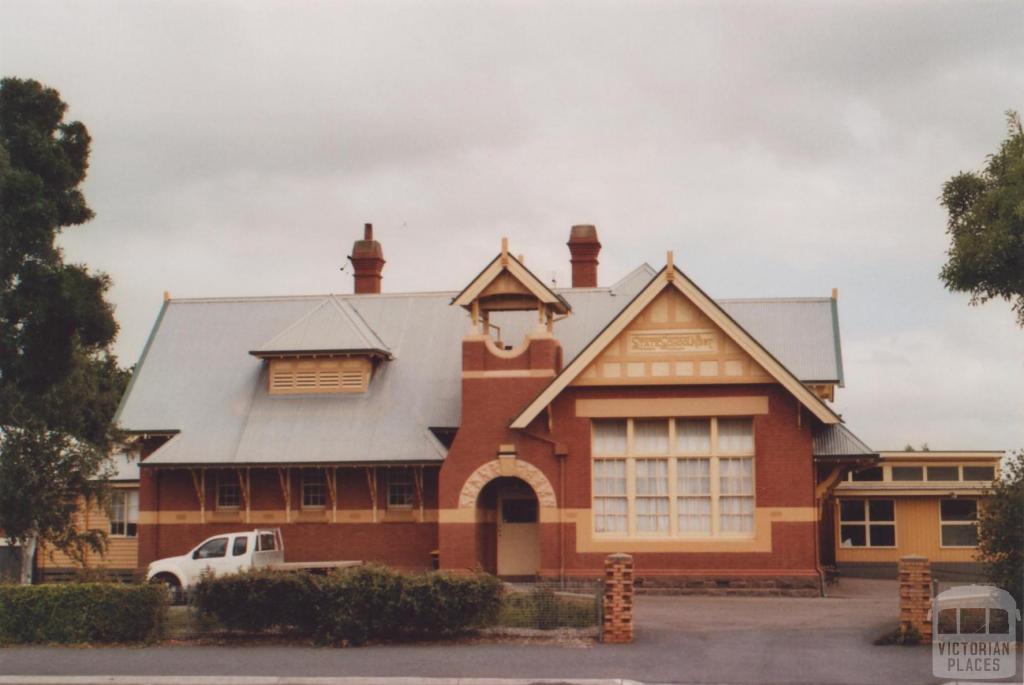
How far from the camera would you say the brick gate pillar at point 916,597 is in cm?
2034

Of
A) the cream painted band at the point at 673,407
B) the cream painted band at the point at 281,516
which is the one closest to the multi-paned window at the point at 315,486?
the cream painted band at the point at 281,516

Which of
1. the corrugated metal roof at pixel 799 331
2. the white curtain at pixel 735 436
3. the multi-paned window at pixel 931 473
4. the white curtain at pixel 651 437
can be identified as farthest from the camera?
the multi-paned window at pixel 931 473

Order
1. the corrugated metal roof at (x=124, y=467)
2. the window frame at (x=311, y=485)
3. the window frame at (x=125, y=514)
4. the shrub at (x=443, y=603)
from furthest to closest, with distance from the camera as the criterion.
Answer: the window frame at (x=125, y=514) → the corrugated metal roof at (x=124, y=467) → the window frame at (x=311, y=485) → the shrub at (x=443, y=603)

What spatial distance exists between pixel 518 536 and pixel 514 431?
3395mm

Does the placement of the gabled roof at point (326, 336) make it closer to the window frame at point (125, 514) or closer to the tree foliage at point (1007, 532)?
the window frame at point (125, 514)

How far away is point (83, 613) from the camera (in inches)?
846

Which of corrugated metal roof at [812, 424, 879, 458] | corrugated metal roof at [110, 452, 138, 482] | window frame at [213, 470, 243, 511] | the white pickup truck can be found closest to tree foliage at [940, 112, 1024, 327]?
corrugated metal roof at [812, 424, 879, 458]

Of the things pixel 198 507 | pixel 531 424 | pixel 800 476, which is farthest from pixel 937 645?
pixel 198 507

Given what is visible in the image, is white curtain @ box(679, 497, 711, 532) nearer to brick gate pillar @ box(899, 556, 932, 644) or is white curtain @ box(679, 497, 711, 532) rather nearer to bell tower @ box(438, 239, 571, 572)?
bell tower @ box(438, 239, 571, 572)

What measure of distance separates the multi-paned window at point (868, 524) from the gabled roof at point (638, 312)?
10.8 m

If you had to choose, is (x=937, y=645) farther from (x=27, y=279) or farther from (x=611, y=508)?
(x=27, y=279)

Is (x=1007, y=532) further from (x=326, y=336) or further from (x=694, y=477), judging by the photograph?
(x=326, y=336)

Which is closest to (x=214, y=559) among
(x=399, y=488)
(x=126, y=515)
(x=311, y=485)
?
(x=311, y=485)

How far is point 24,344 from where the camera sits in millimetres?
20609
